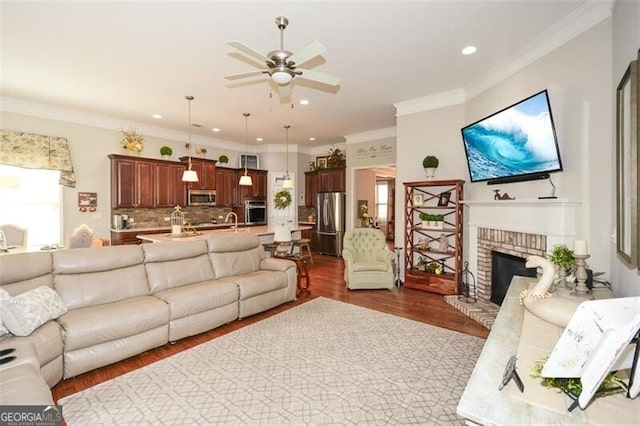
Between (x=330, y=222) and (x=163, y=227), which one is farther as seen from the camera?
(x=330, y=222)

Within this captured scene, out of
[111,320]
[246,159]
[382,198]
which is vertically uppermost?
[246,159]

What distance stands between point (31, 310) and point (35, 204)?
4.20 metres

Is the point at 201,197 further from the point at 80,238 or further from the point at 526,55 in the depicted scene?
the point at 526,55

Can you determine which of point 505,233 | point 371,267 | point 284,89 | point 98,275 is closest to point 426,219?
point 371,267

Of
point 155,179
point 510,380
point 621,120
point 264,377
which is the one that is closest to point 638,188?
point 621,120

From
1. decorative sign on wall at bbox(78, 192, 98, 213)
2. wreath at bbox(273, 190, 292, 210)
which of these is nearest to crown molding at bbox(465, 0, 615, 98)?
wreath at bbox(273, 190, 292, 210)

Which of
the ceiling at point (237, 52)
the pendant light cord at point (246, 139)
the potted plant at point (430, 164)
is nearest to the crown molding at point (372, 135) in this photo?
the ceiling at point (237, 52)

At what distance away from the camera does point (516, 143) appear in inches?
125

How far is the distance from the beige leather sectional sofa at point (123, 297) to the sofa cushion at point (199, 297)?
0.01 m

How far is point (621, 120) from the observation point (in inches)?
81.2

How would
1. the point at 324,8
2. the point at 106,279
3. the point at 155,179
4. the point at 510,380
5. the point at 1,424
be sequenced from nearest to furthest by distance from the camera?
the point at 510,380, the point at 1,424, the point at 324,8, the point at 106,279, the point at 155,179

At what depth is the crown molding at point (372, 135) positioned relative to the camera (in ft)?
21.9

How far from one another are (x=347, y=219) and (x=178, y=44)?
539 centimetres

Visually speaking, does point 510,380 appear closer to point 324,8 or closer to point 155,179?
point 324,8
